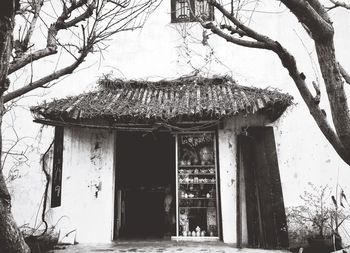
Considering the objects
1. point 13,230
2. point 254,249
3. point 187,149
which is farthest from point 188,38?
point 13,230

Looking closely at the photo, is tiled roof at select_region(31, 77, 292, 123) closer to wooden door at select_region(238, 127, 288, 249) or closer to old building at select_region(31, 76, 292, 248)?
old building at select_region(31, 76, 292, 248)

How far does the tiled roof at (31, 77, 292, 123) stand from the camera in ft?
25.1

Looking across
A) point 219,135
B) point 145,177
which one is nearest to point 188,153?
point 219,135

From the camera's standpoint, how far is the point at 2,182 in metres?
2.90

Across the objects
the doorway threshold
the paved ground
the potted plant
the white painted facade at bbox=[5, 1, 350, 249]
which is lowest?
the paved ground

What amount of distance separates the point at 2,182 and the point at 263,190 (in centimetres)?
608

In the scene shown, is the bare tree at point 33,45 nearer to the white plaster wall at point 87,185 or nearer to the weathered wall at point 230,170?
the white plaster wall at point 87,185

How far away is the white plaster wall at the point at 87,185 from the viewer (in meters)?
8.19

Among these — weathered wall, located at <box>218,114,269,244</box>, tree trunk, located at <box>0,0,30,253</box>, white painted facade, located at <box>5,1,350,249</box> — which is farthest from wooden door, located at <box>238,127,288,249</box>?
tree trunk, located at <box>0,0,30,253</box>

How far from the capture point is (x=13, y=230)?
9.45ft

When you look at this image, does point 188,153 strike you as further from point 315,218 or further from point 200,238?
point 315,218

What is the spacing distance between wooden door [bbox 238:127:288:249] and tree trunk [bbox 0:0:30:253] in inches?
221

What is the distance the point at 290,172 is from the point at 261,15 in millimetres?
4235

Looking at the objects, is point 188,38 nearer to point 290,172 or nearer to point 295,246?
point 290,172
